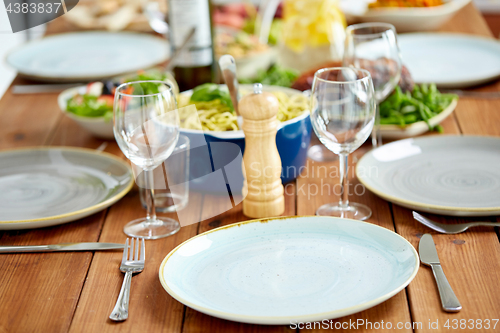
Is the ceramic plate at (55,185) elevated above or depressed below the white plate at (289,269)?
below

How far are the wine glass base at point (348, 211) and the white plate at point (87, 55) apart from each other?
102 cm

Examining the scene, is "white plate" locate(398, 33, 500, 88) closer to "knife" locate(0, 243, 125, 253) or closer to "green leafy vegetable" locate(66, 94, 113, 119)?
"green leafy vegetable" locate(66, 94, 113, 119)

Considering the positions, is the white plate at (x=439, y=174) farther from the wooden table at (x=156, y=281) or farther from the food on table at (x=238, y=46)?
the food on table at (x=238, y=46)

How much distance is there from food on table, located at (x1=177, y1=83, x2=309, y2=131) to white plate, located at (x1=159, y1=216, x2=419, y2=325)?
0.92 ft

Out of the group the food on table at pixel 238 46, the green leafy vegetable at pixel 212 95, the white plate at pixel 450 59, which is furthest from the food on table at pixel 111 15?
the green leafy vegetable at pixel 212 95

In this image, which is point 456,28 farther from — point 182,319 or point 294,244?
point 182,319

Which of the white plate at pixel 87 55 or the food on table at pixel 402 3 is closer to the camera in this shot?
the white plate at pixel 87 55

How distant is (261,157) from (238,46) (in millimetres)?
916

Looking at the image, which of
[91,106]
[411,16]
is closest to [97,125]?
[91,106]

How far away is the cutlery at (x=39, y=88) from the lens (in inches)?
69.2

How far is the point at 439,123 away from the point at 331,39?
44cm

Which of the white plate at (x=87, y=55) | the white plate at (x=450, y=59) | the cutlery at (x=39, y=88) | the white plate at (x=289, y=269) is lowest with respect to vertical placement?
the cutlery at (x=39, y=88)

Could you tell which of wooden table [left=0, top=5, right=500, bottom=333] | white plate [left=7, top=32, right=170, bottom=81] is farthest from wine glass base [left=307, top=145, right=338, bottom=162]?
white plate [left=7, top=32, right=170, bottom=81]

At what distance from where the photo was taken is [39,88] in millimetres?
1776
